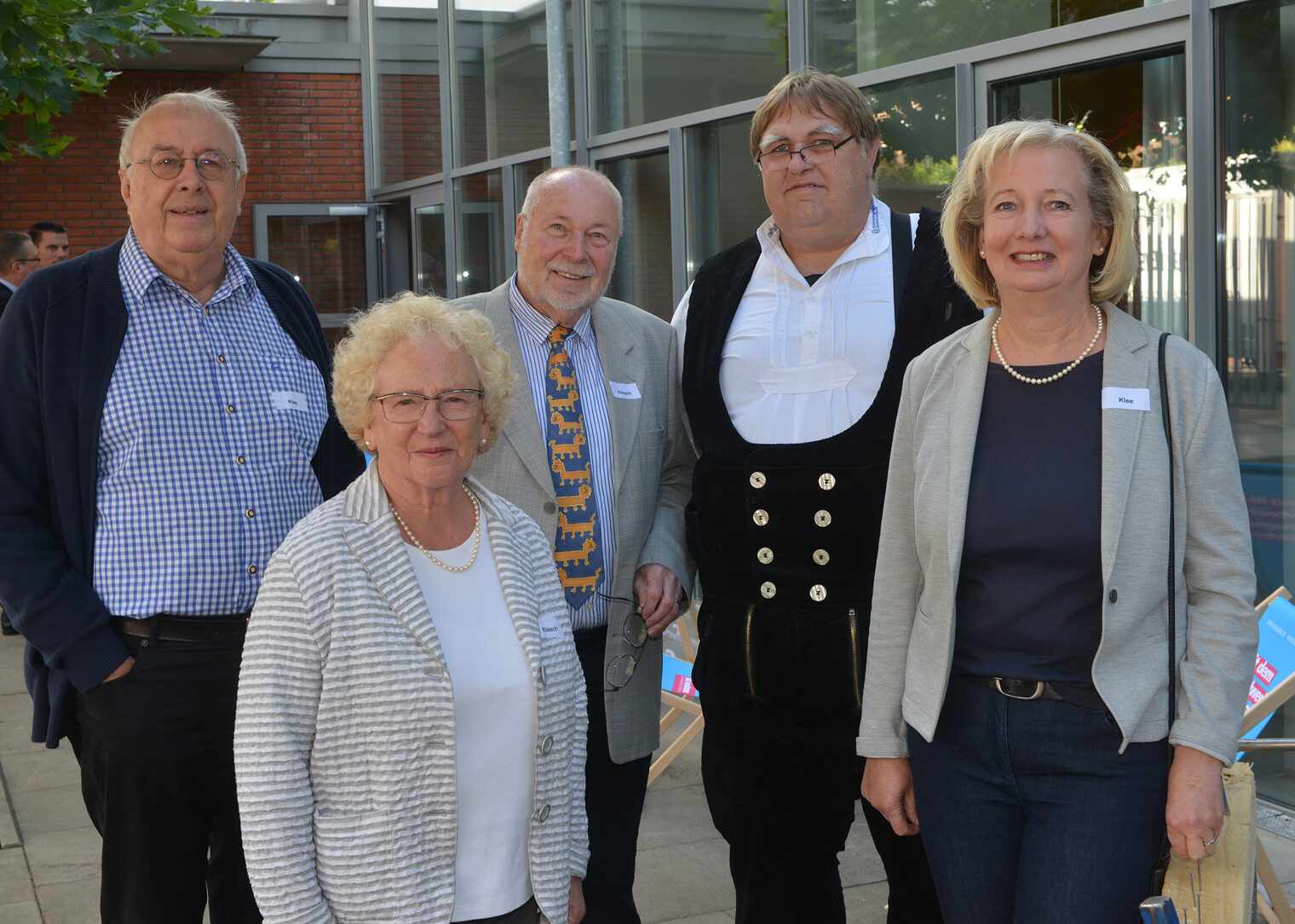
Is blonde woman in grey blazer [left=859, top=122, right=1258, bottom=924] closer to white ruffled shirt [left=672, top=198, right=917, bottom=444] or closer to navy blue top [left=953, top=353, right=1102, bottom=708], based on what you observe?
navy blue top [left=953, top=353, right=1102, bottom=708]

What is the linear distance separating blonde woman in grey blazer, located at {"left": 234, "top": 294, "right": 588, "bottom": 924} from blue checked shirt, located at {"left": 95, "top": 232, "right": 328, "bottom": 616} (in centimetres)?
56

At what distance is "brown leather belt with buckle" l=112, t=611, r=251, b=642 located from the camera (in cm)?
266

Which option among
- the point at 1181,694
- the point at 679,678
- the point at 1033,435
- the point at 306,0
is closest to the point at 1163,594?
the point at 1181,694

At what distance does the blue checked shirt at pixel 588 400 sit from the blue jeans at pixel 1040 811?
98 cm

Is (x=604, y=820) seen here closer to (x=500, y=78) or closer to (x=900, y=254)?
(x=900, y=254)

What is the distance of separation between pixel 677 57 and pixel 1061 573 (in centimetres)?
598

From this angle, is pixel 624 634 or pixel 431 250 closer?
pixel 624 634

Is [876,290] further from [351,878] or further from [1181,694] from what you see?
[351,878]

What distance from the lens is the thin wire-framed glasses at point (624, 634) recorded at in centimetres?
302

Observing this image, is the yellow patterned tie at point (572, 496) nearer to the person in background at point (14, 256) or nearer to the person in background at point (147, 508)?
the person in background at point (147, 508)

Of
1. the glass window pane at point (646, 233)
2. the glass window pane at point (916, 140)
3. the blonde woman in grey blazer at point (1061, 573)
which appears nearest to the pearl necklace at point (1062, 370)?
the blonde woman in grey blazer at point (1061, 573)

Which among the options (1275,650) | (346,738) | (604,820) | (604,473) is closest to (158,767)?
(346,738)

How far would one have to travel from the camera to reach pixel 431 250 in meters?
12.1

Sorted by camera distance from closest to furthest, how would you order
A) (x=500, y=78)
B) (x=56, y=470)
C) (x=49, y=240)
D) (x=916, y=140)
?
(x=56, y=470), (x=916, y=140), (x=49, y=240), (x=500, y=78)
